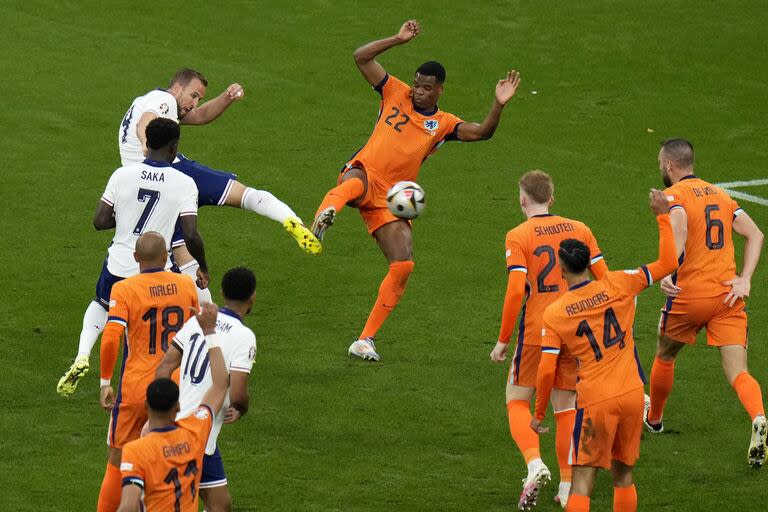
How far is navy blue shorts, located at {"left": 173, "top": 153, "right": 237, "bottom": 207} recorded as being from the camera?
11.7 m

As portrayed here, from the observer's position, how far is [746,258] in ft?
35.0

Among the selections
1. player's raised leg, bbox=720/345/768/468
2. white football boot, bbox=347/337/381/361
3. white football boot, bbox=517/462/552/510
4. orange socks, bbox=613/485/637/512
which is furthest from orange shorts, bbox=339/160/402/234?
orange socks, bbox=613/485/637/512

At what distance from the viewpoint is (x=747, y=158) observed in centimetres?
1956

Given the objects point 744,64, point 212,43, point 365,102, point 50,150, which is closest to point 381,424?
point 50,150

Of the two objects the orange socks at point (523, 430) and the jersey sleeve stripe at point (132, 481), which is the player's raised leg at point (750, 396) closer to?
the orange socks at point (523, 430)

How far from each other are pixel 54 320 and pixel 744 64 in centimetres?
1450

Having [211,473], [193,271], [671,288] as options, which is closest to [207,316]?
[211,473]

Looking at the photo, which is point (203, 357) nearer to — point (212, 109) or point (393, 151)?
point (212, 109)

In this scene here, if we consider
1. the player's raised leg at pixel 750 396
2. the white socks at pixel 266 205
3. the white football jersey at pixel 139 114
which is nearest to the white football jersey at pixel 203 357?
the white socks at pixel 266 205

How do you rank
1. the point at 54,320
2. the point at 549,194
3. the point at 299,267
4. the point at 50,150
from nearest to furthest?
the point at 549,194 < the point at 54,320 < the point at 299,267 < the point at 50,150

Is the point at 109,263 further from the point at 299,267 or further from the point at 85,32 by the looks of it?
the point at 85,32

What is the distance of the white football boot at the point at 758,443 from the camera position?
10.1 metres

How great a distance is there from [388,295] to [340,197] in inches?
42.0

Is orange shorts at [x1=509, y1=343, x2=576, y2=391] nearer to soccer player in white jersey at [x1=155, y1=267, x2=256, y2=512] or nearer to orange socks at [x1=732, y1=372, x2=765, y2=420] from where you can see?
orange socks at [x1=732, y1=372, x2=765, y2=420]
